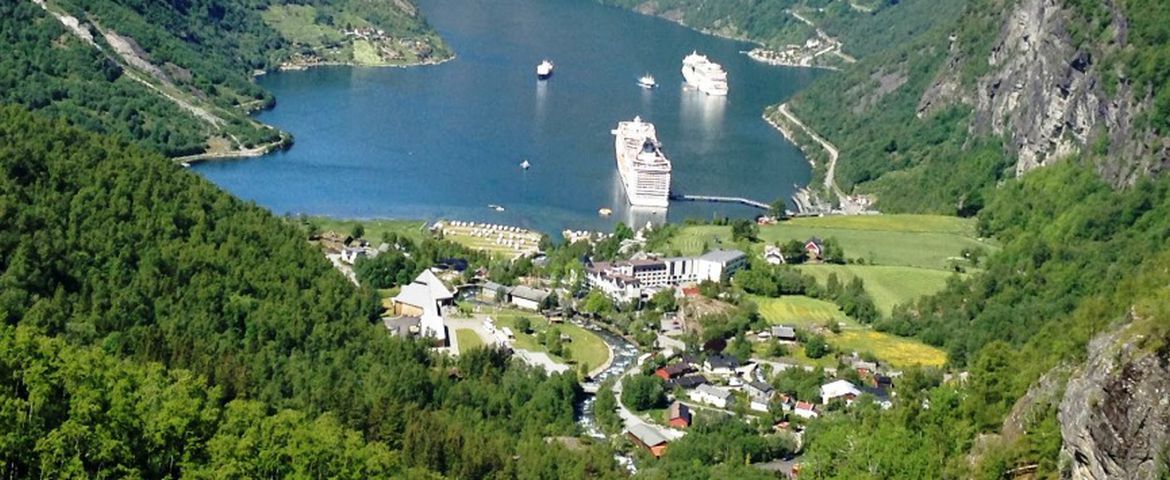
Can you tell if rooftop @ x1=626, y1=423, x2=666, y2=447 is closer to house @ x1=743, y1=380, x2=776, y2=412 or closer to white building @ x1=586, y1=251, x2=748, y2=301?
house @ x1=743, y1=380, x2=776, y2=412

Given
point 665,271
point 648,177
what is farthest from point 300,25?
point 665,271

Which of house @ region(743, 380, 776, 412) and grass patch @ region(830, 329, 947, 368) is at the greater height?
grass patch @ region(830, 329, 947, 368)

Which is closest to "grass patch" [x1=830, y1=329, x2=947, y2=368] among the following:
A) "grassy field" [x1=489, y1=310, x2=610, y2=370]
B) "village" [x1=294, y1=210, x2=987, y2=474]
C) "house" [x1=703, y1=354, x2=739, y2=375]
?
"village" [x1=294, y1=210, x2=987, y2=474]

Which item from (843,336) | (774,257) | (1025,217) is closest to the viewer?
(843,336)

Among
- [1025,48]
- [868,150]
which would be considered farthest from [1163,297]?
[868,150]

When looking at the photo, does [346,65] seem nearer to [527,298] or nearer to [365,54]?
[365,54]

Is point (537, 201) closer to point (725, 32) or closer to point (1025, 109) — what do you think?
point (1025, 109)
